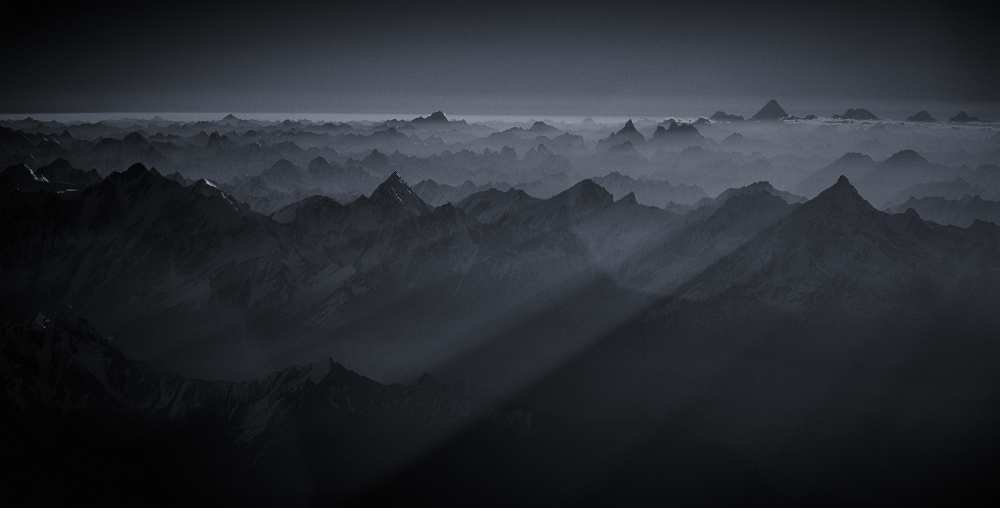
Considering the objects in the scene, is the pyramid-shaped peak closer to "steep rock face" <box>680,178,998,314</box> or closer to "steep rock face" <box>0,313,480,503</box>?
"steep rock face" <box>680,178,998,314</box>

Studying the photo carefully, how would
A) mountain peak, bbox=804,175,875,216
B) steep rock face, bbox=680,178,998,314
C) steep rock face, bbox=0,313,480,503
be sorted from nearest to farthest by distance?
steep rock face, bbox=0,313,480,503
steep rock face, bbox=680,178,998,314
mountain peak, bbox=804,175,875,216

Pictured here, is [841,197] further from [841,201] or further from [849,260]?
[849,260]

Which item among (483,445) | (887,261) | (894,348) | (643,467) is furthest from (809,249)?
(483,445)

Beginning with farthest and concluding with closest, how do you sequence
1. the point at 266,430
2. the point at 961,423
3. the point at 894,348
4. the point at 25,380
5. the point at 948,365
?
the point at 894,348
the point at 948,365
the point at 961,423
the point at 266,430
the point at 25,380

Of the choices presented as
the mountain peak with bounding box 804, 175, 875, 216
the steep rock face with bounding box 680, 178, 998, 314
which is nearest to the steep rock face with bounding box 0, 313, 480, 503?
the steep rock face with bounding box 680, 178, 998, 314

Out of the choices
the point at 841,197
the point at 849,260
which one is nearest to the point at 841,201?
the point at 841,197

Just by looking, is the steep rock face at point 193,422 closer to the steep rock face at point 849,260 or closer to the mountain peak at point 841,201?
the steep rock face at point 849,260

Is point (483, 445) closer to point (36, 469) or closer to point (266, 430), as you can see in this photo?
point (266, 430)

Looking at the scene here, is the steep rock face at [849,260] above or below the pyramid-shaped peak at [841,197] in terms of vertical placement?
below

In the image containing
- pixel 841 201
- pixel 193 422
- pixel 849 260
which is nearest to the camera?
pixel 193 422

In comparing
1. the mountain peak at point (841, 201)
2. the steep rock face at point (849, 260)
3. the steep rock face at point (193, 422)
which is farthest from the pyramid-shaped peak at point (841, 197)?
the steep rock face at point (193, 422)

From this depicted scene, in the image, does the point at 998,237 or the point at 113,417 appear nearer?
the point at 113,417
